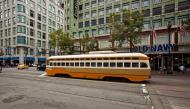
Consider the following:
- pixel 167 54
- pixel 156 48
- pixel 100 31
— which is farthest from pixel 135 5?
pixel 167 54

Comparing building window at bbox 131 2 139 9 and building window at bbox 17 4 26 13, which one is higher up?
building window at bbox 17 4 26 13

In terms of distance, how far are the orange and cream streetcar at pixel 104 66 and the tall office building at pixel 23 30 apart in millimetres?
45158

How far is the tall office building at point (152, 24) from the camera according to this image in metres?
32.3

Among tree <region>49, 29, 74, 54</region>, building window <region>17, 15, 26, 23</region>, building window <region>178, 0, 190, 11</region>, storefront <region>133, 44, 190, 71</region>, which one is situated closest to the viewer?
storefront <region>133, 44, 190, 71</region>

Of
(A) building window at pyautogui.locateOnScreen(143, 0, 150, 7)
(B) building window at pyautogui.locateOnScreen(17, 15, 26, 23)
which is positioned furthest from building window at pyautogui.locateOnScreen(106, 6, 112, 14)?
(B) building window at pyautogui.locateOnScreen(17, 15, 26, 23)

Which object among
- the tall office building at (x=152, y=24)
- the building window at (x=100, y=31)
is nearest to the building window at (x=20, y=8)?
the tall office building at (x=152, y=24)

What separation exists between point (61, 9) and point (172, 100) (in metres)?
90.6

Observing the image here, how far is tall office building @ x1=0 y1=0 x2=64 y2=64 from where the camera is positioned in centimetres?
6153

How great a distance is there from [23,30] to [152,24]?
47.7 metres

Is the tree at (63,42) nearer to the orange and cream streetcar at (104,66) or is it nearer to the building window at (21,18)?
the orange and cream streetcar at (104,66)

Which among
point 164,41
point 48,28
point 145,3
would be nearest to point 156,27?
point 164,41

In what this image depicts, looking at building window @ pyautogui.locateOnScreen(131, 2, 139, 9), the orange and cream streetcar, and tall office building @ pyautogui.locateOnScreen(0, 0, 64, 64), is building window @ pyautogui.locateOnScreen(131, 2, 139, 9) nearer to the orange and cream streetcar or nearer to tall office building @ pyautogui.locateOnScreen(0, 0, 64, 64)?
the orange and cream streetcar

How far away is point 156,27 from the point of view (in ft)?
117

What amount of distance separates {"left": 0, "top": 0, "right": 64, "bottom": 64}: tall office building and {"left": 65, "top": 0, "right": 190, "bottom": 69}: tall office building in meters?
25.0
